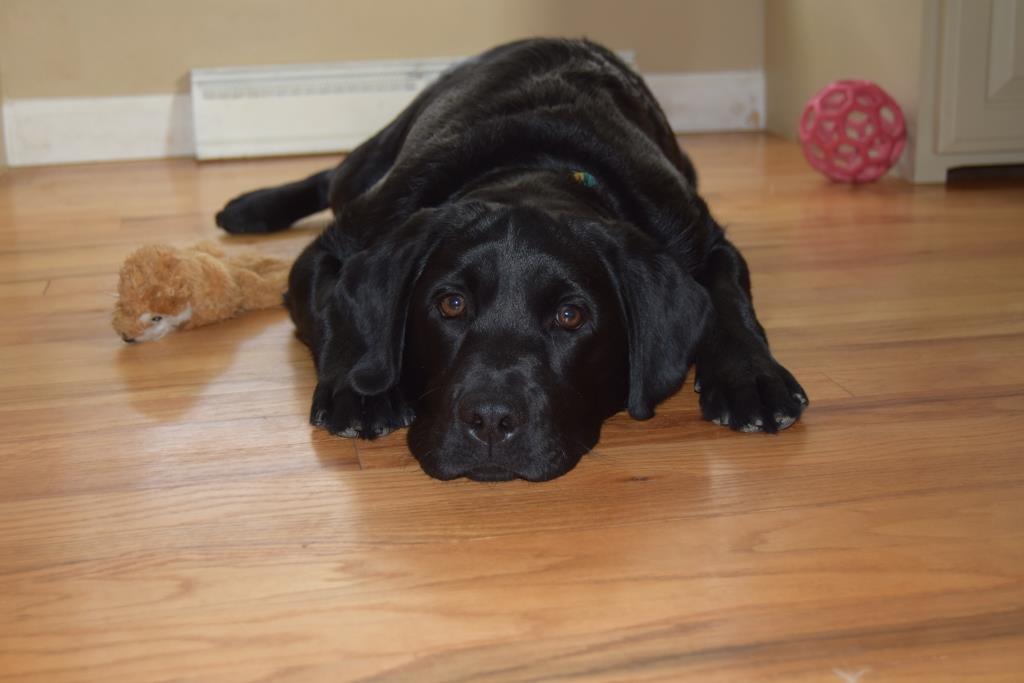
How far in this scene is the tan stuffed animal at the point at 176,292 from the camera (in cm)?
277

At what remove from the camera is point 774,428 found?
2.10m

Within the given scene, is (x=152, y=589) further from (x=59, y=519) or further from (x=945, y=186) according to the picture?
(x=945, y=186)

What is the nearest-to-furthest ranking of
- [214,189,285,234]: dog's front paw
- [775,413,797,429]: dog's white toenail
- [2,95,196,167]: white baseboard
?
[775,413,797,429]: dog's white toenail, [214,189,285,234]: dog's front paw, [2,95,196,167]: white baseboard

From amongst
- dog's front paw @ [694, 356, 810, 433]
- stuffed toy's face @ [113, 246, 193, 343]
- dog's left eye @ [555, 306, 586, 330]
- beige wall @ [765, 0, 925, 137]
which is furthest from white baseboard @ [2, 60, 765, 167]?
dog's left eye @ [555, 306, 586, 330]

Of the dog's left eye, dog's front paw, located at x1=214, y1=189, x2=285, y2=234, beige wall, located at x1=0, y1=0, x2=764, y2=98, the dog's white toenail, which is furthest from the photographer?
beige wall, located at x1=0, y1=0, x2=764, y2=98

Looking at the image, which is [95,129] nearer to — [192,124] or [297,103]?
[192,124]

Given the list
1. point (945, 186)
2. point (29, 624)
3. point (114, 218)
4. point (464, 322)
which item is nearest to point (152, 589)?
point (29, 624)

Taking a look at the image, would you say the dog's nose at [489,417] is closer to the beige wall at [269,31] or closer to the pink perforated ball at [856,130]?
the pink perforated ball at [856,130]

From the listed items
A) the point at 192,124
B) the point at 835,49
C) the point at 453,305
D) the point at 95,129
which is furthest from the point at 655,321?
the point at 95,129

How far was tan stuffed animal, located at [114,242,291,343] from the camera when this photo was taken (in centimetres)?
277

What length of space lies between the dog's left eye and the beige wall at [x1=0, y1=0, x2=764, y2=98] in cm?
407

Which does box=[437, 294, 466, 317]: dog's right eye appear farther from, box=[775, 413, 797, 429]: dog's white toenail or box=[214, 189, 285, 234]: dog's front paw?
box=[214, 189, 285, 234]: dog's front paw

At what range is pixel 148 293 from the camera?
109 inches

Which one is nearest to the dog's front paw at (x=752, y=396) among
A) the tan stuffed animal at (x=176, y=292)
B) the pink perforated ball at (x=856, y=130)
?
the tan stuffed animal at (x=176, y=292)
